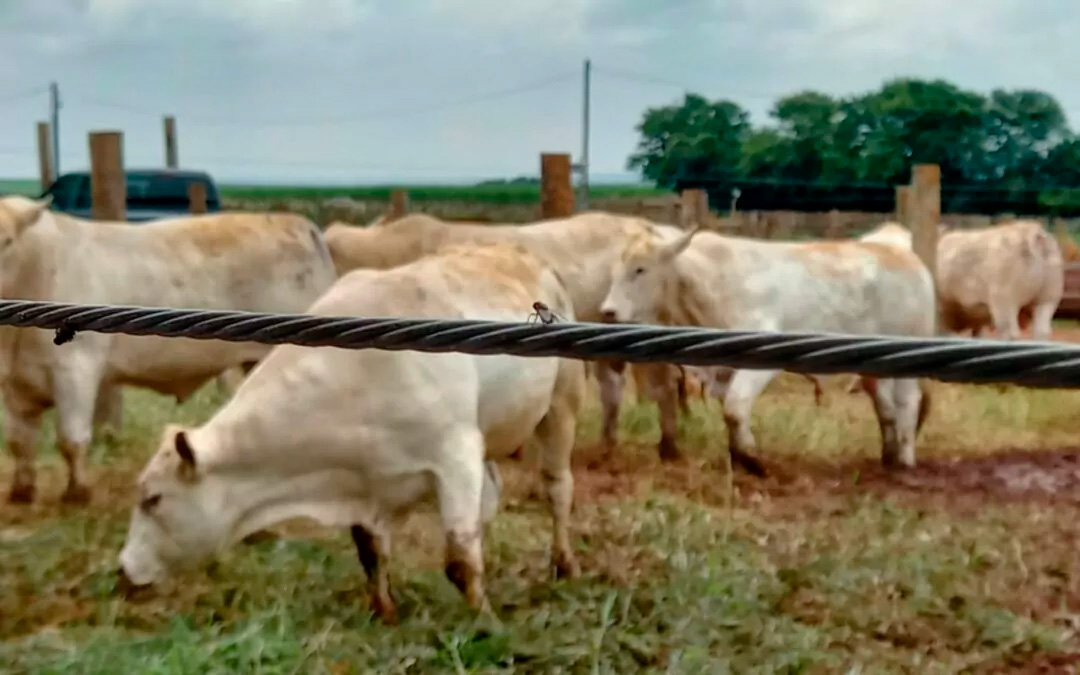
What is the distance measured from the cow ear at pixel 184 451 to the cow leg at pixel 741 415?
3.78 m

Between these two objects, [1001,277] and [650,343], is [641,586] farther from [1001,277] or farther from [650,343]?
[1001,277]

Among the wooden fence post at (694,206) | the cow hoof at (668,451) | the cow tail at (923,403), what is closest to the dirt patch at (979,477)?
the cow tail at (923,403)

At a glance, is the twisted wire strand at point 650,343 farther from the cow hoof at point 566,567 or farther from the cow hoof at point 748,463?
the cow hoof at point 748,463

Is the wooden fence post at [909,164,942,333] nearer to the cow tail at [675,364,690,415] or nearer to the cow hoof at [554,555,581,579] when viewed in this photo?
the cow tail at [675,364,690,415]

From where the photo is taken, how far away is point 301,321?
5.62ft

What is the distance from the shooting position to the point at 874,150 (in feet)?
46.0

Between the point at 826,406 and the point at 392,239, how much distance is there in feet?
11.1

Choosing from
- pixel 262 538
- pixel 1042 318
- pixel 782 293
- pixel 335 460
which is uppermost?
pixel 782 293

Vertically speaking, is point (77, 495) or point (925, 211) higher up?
point (925, 211)

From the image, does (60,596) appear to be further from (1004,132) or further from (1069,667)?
(1004,132)

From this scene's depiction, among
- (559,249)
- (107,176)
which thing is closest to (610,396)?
(559,249)

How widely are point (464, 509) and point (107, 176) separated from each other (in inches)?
211

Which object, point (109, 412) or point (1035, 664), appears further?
point (109, 412)

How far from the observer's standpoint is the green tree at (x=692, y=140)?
1372 centimetres
